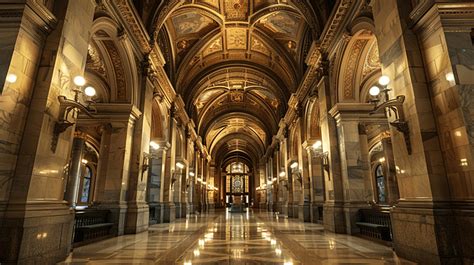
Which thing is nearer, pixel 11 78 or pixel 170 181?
pixel 11 78

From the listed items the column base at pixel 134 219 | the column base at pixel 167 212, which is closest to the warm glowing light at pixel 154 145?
the column base at pixel 167 212

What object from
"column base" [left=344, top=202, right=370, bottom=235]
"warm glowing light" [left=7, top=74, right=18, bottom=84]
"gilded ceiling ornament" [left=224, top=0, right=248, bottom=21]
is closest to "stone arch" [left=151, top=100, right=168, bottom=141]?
"gilded ceiling ornament" [left=224, top=0, right=248, bottom=21]

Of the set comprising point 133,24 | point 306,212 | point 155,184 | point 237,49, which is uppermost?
point 237,49

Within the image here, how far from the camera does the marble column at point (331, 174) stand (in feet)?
27.4

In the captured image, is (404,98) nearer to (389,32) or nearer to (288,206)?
(389,32)

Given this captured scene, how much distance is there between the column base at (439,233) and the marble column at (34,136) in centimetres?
609

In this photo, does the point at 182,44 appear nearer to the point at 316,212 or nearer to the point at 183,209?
the point at 183,209

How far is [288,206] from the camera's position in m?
16.7

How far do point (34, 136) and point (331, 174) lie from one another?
26.6ft

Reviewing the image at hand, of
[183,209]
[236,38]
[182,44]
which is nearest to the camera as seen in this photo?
[182,44]

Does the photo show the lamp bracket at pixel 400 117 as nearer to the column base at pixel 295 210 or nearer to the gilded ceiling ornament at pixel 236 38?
the column base at pixel 295 210

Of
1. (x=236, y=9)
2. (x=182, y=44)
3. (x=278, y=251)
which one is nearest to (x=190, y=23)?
(x=182, y=44)

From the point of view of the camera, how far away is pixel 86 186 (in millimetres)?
18500

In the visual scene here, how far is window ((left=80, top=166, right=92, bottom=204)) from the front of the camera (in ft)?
59.0
